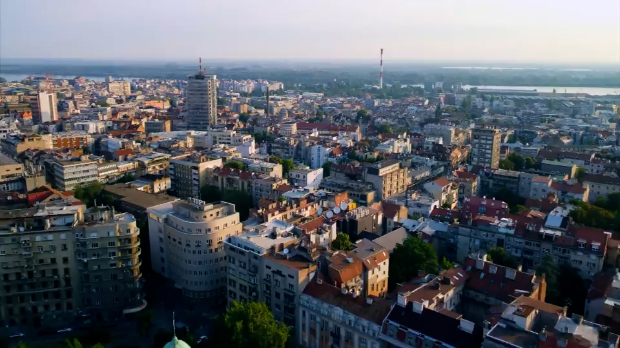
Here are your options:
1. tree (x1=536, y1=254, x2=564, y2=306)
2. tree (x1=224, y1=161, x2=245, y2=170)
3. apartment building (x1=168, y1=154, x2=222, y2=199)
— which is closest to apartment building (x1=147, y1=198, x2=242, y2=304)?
apartment building (x1=168, y1=154, x2=222, y2=199)

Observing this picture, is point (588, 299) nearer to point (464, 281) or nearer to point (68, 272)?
point (464, 281)

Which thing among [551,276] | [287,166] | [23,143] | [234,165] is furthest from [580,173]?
Answer: [23,143]

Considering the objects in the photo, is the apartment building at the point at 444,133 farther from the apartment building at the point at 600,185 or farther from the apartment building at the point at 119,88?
the apartment building at the point at 119,88

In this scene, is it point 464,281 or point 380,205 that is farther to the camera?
point 380,205

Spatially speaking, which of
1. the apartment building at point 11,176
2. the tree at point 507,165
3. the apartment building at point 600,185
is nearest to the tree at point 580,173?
the apartment building at point 600,185

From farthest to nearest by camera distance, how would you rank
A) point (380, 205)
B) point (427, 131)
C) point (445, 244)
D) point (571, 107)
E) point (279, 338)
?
point (571, 107)
point (427, 131)
point (380, 205)
point (445, 244)
point (279, 338)

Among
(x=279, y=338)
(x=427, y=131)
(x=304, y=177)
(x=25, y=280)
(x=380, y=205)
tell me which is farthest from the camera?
(x=427, y=131)

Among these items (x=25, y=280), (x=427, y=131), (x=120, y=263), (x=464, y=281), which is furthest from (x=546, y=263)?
(x=427, y=131)
